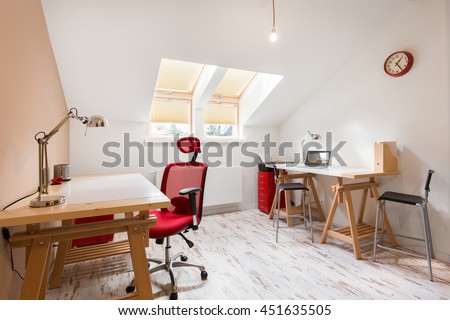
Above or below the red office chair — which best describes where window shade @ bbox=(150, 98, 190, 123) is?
above

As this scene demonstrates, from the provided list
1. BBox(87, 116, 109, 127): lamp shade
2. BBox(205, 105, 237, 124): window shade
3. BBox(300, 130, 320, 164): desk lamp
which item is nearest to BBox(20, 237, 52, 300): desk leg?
BBox(87, 116, 109, 127): lamp shade

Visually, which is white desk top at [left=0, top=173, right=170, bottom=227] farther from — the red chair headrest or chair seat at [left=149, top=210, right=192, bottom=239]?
the red chair headrest

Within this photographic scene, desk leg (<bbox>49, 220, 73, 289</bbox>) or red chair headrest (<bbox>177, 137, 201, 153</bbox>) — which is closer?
desk leg (<bbox>49, 220, 73, 289</bbox>)

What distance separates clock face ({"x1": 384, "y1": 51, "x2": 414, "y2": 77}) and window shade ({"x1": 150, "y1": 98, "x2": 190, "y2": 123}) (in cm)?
273

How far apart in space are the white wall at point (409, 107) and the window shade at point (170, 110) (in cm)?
229

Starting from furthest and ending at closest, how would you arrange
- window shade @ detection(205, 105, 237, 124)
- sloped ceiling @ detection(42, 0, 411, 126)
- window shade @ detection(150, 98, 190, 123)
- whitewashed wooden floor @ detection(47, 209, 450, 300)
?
window shade @ detection(205, 105, 237, 124) < window shade @ detection(150, 98, 190, 123) < sloped ceiling @ detection(42, 0, 411, 126) < whitewashed wooden floor @ detection(47, 209, 450, 300)

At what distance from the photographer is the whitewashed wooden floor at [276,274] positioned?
1812mm

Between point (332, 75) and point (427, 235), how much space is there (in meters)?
2.26

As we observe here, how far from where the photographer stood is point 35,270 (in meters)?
1.10

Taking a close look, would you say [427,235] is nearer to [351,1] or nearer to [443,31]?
[443,31]

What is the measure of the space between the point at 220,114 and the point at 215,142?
0.58 metres

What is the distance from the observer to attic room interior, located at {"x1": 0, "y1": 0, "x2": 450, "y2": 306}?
1.38 m

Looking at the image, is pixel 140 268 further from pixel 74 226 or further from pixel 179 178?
pixel 179 178

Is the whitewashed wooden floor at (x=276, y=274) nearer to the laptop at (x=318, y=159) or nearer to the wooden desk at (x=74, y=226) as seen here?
the wooden desk at (x=74, y=226)
